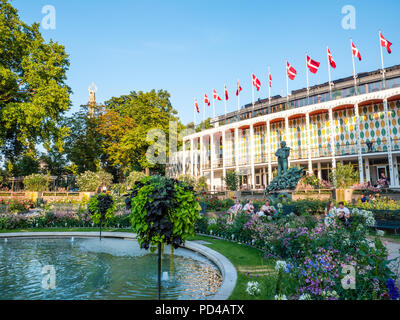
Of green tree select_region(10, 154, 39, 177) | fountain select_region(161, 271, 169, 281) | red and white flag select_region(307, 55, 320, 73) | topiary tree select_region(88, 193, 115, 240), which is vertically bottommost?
fountain select_region(161, 271, 169, 281)

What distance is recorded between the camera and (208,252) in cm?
797

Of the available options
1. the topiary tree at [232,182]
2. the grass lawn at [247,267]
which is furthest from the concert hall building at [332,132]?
the grass lawn at [247,267]

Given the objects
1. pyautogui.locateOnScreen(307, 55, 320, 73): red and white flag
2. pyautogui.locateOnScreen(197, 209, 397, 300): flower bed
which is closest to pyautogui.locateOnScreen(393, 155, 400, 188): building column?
pyautogui.locateOnScreen(307, 55, 320, 73): red and white flag

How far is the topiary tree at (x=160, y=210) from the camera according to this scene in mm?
4027

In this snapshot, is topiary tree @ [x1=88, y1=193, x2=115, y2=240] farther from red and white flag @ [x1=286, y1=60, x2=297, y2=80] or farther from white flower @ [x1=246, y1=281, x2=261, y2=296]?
red and white flag @ [x1=286, y1=60, x2=297, y2=80]

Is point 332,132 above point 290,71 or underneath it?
underneath

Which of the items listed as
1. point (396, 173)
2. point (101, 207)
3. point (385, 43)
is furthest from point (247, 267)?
point (385, 43)

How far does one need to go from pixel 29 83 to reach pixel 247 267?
2365 centimetres

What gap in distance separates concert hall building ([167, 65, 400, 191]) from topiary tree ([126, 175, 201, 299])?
27270mm

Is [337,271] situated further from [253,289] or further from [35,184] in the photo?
[35,184]

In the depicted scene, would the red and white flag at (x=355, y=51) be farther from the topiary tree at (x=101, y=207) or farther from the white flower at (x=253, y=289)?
the white flower at (x=253, y=289)

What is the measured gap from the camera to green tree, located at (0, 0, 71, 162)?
1967 cm

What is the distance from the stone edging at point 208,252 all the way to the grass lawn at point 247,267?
135 millimetres

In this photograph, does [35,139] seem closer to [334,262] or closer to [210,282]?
[210,282]
